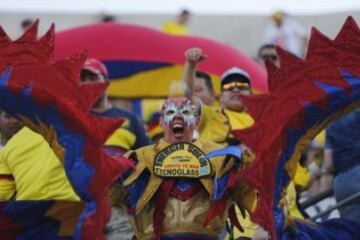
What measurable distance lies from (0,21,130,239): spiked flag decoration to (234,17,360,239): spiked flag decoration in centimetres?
91

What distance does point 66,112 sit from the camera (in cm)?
855

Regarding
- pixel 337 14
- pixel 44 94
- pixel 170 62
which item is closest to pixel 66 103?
pixel 44 94

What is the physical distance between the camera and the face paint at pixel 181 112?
936cm

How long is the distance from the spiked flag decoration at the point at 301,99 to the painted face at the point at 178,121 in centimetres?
78

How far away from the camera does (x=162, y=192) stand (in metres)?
9.15

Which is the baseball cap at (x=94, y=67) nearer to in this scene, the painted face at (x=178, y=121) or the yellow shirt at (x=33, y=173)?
the yellow shirt at (x=33, y=173)

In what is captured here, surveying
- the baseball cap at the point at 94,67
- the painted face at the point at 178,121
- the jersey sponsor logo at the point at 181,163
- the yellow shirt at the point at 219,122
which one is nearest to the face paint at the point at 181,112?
the painted face at the point at 178,121

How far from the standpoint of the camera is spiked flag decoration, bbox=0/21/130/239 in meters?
8.47

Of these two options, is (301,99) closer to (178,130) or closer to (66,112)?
(178,130)

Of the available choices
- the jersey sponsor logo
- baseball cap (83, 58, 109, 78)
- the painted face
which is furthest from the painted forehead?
baseball cap (83, 58, 109, 78)

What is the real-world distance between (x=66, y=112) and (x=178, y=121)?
3.43 ft

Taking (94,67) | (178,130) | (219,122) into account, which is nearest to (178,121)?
(178,130)

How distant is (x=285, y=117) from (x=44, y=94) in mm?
1472

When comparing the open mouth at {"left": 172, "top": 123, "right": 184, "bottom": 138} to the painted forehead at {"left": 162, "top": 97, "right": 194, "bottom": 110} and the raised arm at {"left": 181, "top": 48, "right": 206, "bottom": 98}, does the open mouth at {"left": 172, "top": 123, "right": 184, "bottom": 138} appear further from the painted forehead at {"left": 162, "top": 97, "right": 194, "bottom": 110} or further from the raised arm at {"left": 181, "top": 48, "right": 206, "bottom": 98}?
the raised arm at {"left": 181, "top": 48, "right": 206, "bottom": 98}
